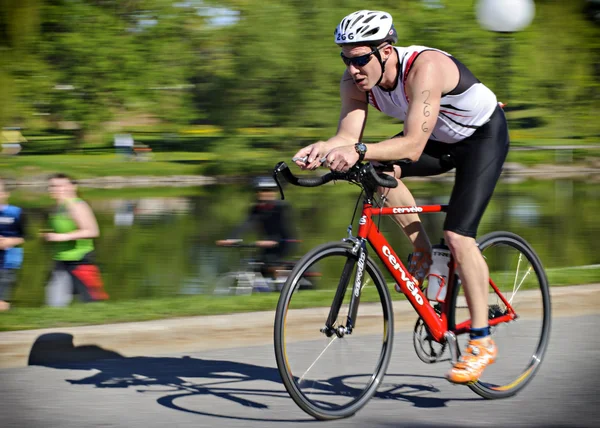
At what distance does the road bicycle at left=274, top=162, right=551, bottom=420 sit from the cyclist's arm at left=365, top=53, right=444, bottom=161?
4.6 inches

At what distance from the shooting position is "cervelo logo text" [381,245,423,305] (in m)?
4.71

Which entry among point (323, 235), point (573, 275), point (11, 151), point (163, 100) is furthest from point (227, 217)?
point (11, 151)

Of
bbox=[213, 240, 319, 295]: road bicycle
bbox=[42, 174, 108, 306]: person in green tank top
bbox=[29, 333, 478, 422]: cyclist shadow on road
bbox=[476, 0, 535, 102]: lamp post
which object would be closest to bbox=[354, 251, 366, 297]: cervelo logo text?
bbox=[29, 333, 478, 422]: cyclist shadow on road

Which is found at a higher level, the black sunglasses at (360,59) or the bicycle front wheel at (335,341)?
the black sunglasses at (360,59)

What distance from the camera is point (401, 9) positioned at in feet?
105

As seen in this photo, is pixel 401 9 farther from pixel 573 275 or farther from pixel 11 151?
pixel 573 275

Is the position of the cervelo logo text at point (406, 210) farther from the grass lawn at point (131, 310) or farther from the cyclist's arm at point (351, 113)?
the grass lawn at point (131, 310)

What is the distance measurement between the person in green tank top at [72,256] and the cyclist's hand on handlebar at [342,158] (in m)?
5.02

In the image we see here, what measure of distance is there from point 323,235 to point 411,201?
12127mm

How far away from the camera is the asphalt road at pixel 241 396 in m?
4.52

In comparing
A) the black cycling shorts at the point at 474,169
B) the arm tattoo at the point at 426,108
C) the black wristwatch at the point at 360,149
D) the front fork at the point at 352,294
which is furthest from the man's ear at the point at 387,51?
the front fork at the point at 352,294

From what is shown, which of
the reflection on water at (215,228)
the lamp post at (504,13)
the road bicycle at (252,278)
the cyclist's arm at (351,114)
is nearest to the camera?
the cyclist's arm at (351,114)

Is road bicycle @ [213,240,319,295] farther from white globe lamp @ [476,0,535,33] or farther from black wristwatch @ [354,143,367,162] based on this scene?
white globe lamp @ [476,0,535,33]

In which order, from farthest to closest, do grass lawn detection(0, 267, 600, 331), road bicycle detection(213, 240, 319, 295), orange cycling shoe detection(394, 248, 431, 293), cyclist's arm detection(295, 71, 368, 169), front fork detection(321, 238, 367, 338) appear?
road bicycle detection(213, 240, 319, 295), grass lawn detection(0, 267, 600, 331), orange cycling shoe detection(394, 248, 431, 293), cyclist's arm detection(295, 71, 368, 169), front fork detection(321, 238, 367, 338)
